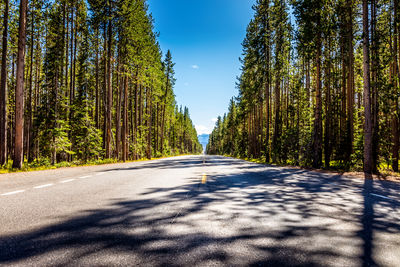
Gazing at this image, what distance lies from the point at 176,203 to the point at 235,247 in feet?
6.76

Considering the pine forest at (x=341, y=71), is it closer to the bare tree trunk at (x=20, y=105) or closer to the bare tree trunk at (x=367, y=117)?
the bare tree trunk at (x=367, y=117)

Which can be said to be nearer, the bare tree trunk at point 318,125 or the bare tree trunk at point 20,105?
the bare tree trunk at point 20,105

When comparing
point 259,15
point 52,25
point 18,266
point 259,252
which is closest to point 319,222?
point 259,252

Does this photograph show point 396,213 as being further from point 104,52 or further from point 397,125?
point 104,52

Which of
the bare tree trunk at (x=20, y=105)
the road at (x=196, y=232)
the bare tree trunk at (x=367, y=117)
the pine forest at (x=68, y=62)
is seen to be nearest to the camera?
the road at (x=196, y=232)

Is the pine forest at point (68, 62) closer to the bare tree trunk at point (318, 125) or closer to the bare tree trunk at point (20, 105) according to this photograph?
the bare tree trunk at point (20, 105)

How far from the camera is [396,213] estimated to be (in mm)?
3795

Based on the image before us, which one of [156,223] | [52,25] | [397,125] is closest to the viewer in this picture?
[156,223]

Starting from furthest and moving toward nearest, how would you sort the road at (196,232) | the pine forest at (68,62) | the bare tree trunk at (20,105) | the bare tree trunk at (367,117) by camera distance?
1. the pine forest at (68,62)
2. the bare tree trunk at (20,105)
3. the bare tree trunk at (367,117)
4. the road at (196,232)

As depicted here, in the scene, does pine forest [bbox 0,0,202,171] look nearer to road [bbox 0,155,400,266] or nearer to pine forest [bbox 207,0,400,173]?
road [bbox 0,155,400,266]

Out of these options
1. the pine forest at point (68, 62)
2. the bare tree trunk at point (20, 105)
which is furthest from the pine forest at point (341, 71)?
the bare tree trunk at point (20, 105)

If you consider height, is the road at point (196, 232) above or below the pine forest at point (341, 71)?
below

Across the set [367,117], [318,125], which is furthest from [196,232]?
[318,125]

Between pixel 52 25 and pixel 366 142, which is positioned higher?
pixel 52 25
